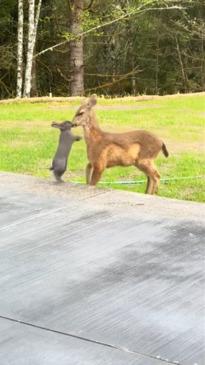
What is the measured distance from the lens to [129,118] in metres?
10.0

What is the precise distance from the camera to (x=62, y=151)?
4.28 meters

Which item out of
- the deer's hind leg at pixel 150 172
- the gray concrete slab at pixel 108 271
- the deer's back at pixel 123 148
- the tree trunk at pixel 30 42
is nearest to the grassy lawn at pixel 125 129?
the deer's hind leg at pixel 150 172

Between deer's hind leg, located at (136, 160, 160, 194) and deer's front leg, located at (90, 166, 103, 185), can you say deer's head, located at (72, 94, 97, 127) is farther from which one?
deer's hind leg, located at (136, 160, 160, 194)

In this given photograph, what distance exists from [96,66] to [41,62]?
1.53m

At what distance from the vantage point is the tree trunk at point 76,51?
1420 centimetres

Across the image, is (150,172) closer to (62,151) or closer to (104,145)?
(104,145)

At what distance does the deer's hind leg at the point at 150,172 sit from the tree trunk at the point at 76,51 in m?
9.59

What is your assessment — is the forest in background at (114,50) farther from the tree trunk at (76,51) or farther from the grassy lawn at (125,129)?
the grassy lawn at (125,129)

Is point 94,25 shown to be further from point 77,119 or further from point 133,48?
point 77,119

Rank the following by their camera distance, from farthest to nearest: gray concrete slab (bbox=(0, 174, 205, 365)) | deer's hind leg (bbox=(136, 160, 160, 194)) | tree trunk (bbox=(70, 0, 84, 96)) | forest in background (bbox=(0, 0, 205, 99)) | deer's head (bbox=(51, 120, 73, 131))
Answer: forest in background (bbox=(0, 0, 205, 99)) → tree trunk (bbox=(70, 0, 84, 96)) → deer's hind leg (bbox=(136, 160, 160, 194)) → deer's head (bbox=(51, 120, 73, 131)) → gray concrete slab (bbox=(0, 174, 205, 365))

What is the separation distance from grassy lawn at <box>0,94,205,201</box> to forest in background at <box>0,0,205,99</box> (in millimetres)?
3042

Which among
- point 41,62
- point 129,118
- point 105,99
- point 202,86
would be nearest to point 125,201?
point 129,118

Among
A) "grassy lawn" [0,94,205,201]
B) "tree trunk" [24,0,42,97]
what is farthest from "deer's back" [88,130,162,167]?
"tree trunk" [24,0,42,97]

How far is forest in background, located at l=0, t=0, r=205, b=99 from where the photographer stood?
15.6 metres
